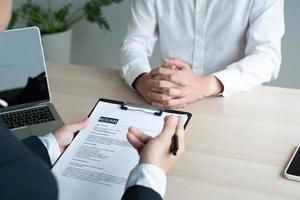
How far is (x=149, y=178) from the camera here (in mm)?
770

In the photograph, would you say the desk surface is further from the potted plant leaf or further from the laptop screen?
the potted plant leaf

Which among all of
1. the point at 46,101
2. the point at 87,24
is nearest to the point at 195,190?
the point at 46,101

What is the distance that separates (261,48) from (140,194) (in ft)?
2.68

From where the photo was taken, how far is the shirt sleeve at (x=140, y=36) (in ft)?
4.74

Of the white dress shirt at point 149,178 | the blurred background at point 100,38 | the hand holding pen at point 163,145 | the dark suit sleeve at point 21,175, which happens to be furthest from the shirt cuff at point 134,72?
the blurred background at point 100,38

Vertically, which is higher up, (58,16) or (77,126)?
(77,126)

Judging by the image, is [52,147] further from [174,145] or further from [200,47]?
[200,47]

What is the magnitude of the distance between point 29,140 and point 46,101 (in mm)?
273

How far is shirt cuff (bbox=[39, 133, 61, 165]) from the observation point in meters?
0.96

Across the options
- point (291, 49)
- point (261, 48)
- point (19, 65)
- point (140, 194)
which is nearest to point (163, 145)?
point (140, 194)

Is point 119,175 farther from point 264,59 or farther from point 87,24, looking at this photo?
point 87,24

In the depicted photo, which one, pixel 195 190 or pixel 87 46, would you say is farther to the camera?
pixel 87 46

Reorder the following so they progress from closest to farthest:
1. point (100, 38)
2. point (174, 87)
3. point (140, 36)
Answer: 1. point (174, 87)
2. point (140, 36)
3. point (100, 38)

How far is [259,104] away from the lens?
1.21 meters
